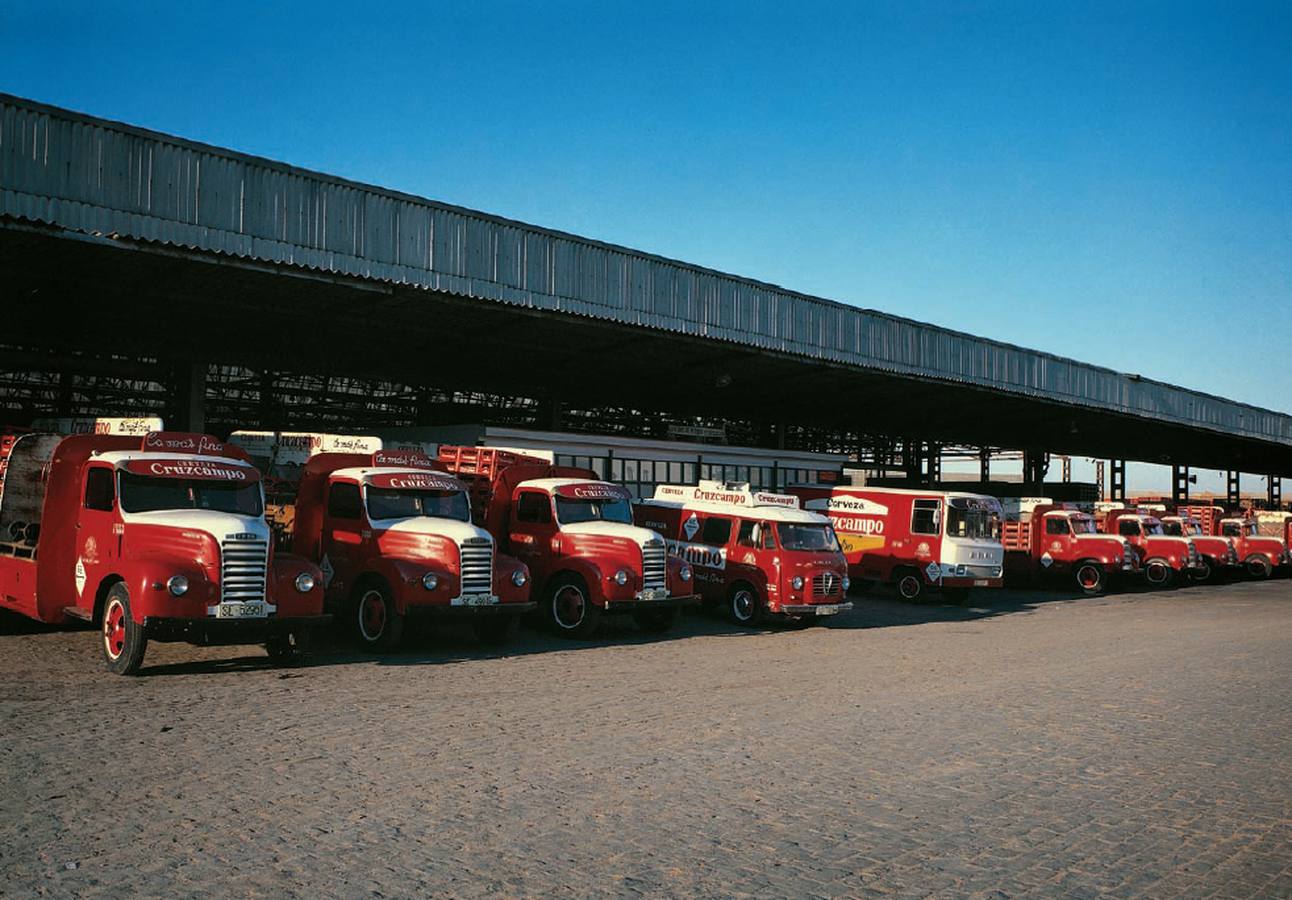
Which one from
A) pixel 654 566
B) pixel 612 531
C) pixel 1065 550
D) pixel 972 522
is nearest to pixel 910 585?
pixel 972 522

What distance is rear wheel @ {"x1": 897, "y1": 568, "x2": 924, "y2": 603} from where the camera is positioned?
2519 cm

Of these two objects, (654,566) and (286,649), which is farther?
(654,566)

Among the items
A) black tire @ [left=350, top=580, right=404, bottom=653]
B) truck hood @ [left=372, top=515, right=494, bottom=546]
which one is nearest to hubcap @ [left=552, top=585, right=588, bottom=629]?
truck hood @ [left=372, top=515, right=494, bottom=546]

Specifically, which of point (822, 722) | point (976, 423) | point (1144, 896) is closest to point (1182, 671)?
point (822, 722)

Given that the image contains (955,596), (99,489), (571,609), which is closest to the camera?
(99,489)

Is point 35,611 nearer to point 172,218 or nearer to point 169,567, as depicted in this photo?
point 169,567

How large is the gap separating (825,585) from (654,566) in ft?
12.3

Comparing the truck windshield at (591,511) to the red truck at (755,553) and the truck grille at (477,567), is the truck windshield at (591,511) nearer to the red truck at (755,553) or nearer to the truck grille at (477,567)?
the red truck at (755,553)

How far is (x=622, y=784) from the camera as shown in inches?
300

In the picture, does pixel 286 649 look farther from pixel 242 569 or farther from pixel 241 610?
pixel 242 569

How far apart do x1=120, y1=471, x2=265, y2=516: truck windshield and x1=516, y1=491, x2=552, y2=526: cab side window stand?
16.0 ft

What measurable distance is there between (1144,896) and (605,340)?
2148 cm

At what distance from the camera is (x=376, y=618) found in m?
14.6

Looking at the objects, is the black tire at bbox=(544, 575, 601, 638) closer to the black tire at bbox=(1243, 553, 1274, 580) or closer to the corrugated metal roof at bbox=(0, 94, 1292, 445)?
the corrugated metal roof at bbox=(0, 94, 1292, 445)
